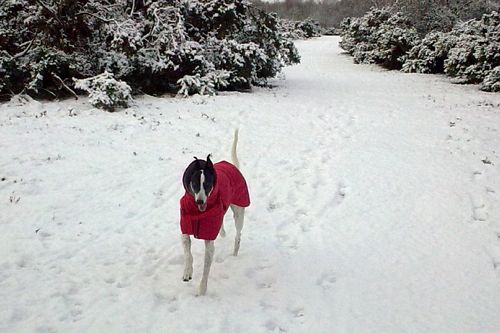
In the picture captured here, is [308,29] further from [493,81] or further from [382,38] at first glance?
[493,81]

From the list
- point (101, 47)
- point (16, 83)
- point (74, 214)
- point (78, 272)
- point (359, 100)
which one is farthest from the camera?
point (359, 100)

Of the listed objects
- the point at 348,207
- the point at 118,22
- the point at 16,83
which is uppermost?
the point at 118,22

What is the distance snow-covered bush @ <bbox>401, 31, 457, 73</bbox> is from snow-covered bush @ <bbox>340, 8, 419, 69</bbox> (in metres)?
0.67

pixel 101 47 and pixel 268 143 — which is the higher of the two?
pixel 101 47

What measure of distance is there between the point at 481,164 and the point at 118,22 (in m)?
9.35

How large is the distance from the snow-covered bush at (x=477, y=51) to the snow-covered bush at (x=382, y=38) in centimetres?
479

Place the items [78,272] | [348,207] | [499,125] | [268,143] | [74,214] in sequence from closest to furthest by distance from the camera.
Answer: [78,272]
[74,214]
[348,207]
[268,143]
[499,125]

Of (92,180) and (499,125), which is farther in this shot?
(499,125)

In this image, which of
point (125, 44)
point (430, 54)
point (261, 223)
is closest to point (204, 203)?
point (261, 223)

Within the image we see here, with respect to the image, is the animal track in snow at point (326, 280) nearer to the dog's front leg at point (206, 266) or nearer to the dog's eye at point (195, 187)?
the dog's front leg at point (206, 266)

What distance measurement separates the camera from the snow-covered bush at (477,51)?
44.3 feet

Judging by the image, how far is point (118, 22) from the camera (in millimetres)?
10836

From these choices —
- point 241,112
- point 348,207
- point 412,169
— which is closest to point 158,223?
point 348,207

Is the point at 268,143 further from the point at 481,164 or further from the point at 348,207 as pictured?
the point at 481,164
